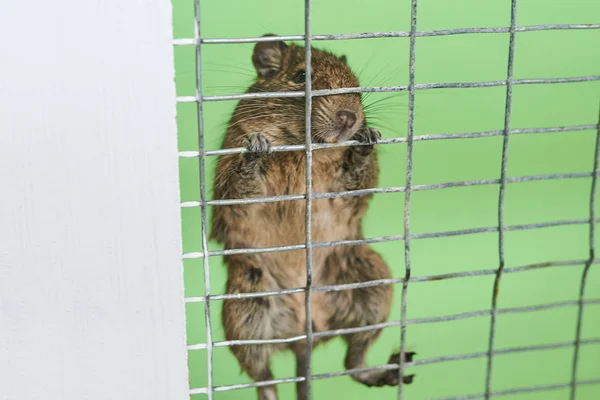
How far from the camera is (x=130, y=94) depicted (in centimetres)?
102

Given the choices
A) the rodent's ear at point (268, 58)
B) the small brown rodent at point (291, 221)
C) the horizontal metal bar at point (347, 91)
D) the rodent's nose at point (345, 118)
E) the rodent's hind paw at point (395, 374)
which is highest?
the rodent's ear at point (268, 58)

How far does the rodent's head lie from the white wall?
0.58 meters

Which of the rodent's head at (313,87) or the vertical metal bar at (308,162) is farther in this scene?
the rodent's head at (313,87)

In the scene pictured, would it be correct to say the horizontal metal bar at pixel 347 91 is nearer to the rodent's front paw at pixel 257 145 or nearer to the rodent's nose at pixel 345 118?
the rodent's front paw at pixel 257 145

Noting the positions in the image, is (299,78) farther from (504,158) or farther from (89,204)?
(89,204)

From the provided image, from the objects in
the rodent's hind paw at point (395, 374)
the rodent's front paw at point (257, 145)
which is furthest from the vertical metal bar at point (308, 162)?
the rodent's hind paw at point (395, 374)

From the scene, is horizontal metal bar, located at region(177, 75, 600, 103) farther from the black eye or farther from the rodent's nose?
the black eye

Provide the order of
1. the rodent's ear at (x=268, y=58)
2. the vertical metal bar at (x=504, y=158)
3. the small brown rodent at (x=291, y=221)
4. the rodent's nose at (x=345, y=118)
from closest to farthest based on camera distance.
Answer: the vertical metal bar at (x=504, y=158), the rodent's nose at (x=345, y=118), the small brown rodent at (x=291, y=221), the rodent's ear at (x=268, y=58)

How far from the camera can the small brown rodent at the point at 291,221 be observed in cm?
168

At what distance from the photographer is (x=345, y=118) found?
154cm

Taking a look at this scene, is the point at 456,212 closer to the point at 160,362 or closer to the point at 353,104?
the point at 353,104

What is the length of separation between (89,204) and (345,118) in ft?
2.14

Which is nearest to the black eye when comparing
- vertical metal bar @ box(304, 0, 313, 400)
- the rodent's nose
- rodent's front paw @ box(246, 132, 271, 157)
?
the rodent's nose

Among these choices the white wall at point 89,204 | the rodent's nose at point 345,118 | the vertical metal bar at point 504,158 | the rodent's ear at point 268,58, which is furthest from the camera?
the rodent's ear at point 268,58
